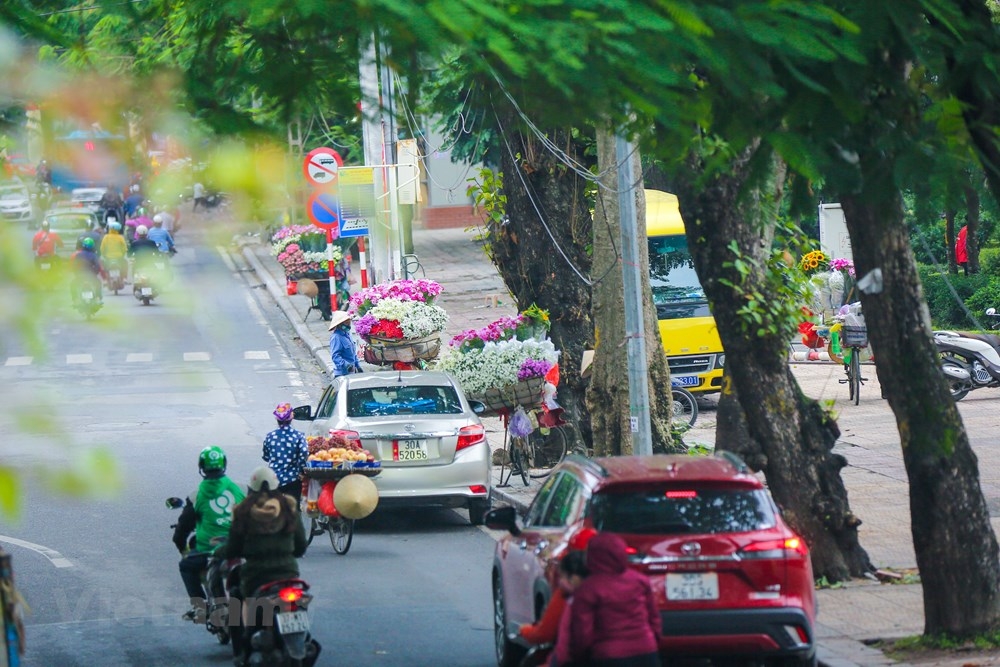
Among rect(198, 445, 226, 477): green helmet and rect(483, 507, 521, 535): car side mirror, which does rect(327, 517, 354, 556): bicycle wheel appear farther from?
rect(483, 507, 521, 535): car side mirror

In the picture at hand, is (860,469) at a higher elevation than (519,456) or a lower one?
lower

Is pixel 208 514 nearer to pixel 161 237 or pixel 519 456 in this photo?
pixel 519 456

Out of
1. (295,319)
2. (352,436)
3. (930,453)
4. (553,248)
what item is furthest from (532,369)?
(295,319)

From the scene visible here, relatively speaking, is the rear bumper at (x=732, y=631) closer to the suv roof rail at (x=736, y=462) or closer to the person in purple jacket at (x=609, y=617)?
the suv roof rail at (x=736, y=462)

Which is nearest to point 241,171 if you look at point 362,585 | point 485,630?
point 485,630

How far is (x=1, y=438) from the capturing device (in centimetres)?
319

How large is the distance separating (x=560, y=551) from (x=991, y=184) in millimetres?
3059

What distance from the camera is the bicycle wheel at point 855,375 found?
21.4 m

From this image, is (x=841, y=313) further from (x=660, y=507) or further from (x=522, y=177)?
(x=660, y=507)

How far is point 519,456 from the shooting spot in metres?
16.5

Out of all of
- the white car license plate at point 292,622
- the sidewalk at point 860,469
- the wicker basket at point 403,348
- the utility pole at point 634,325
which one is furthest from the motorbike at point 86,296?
the wicker basket at point 403,348

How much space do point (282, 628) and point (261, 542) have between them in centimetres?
65

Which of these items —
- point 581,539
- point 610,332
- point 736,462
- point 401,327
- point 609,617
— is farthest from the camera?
point 401,327

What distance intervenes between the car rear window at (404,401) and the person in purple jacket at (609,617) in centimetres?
848
